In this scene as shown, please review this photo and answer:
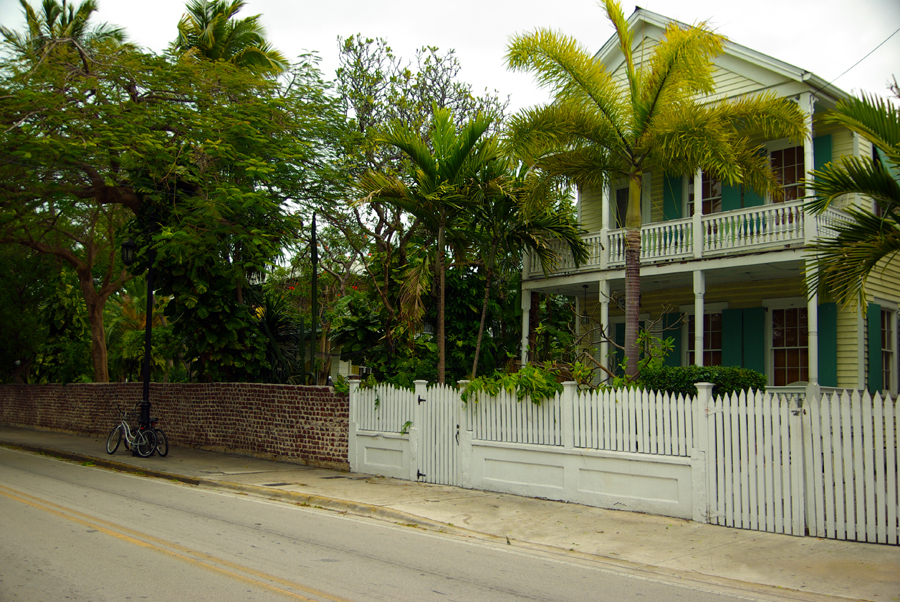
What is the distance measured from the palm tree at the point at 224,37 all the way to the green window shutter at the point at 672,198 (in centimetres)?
1132

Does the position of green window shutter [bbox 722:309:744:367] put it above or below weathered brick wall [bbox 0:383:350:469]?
above

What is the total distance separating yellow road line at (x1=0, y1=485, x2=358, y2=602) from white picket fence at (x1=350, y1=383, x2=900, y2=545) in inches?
216

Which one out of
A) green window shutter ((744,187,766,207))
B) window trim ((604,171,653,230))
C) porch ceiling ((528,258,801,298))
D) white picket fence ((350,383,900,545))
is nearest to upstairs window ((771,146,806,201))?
green window shutter ((744,187,766,207))

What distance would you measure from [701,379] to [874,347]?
5.90 metres

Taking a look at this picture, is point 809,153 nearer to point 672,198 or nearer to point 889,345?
point 672,198

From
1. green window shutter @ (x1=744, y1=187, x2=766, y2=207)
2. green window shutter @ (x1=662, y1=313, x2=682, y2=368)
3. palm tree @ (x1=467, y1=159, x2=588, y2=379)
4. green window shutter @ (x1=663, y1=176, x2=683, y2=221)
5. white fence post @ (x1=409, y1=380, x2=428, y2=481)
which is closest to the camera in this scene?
white fence post @ (x1=409, y1=380, x2=428, y2=481)

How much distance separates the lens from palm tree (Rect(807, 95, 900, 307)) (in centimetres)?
795

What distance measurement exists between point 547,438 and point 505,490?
1.25 meters

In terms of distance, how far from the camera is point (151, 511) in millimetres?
10133

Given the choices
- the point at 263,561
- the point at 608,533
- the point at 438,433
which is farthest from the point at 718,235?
the point at 263,561

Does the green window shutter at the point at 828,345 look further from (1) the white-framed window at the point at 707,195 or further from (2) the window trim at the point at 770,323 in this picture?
(1) the white-framed window at the point at 707,195

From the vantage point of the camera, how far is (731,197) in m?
16.2

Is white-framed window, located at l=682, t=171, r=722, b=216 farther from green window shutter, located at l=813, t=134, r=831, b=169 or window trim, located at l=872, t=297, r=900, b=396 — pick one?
window trim, located at l=872, t=297, r=900, b=396

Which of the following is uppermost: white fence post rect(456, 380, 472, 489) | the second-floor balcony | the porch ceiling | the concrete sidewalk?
the second-floor balcony
